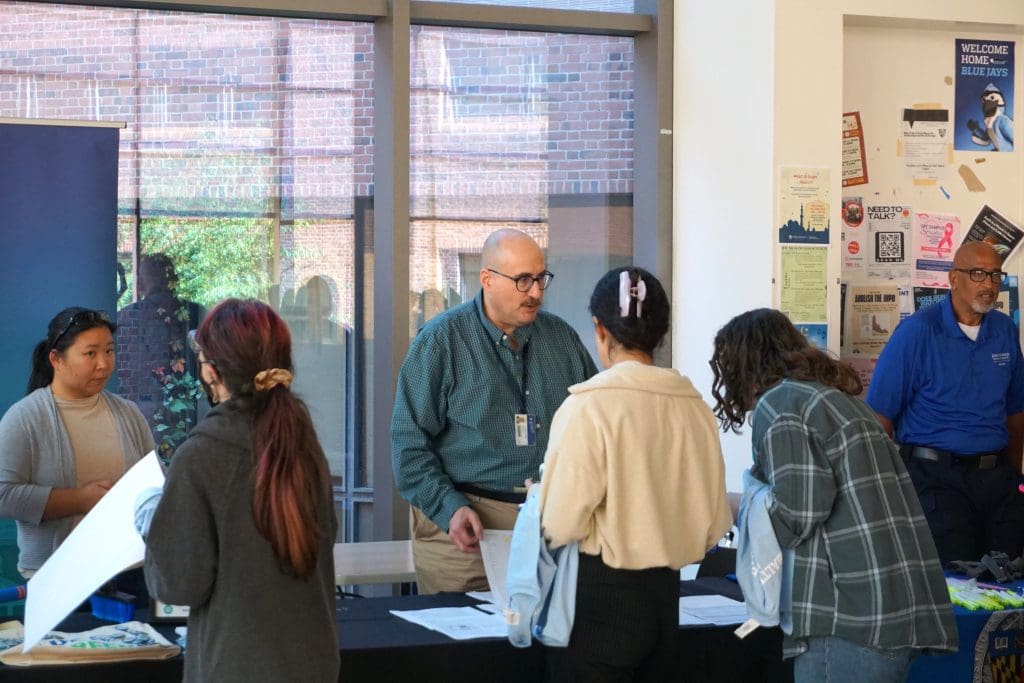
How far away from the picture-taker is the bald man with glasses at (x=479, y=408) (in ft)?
11.8

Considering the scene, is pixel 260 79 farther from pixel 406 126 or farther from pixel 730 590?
pixel 730 590

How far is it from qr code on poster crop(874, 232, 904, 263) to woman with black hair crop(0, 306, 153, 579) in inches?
134

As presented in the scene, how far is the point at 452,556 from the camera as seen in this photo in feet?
12.0

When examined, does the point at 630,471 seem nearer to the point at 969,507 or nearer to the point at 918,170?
the point at 969,507

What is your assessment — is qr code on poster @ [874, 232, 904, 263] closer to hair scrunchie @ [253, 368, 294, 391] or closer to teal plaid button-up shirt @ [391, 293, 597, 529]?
teal plaid button-up shirt @ [391, 293, 597, 529]

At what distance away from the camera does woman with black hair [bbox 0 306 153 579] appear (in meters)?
3.62

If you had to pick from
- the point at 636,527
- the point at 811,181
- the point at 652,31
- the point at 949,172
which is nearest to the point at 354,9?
the point at 652,31

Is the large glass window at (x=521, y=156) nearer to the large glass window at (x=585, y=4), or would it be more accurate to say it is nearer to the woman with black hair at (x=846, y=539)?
the large glass window at (x=585, y=4)

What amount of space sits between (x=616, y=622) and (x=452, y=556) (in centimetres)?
113

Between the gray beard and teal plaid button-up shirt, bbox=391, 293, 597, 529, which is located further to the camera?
the gray beard

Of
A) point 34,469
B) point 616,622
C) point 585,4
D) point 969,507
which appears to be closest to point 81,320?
point 34,469

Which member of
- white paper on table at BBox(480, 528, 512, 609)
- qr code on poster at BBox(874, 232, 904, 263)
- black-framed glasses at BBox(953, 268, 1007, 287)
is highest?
qr code on poster at BBox(874, 232, 904, 263)

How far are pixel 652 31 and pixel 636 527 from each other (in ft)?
11.1

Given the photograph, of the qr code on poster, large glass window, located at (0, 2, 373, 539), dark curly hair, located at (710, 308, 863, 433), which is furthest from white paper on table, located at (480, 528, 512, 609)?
the qr code on poster
